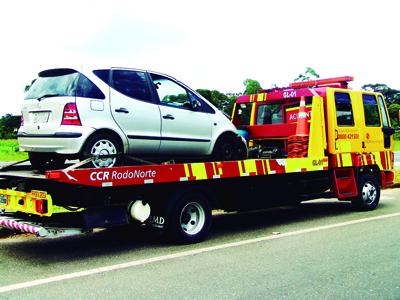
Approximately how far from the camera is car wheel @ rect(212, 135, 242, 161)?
25.3 feet

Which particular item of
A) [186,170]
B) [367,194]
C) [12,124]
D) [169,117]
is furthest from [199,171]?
[367,194]

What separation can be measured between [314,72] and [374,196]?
21.4 m

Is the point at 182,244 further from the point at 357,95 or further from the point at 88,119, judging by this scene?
the point at 357,95

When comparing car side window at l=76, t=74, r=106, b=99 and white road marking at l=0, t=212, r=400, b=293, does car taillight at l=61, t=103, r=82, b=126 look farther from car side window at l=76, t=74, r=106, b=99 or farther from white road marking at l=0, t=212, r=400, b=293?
white road marking at l=0, t=212, r=400, b=293

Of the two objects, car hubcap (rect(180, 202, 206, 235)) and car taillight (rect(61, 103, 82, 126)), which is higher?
car taillight (rect(61, 103, 82, 126))

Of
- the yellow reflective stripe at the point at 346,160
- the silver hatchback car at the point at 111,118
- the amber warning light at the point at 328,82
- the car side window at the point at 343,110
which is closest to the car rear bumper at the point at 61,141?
the silver hatchback car at the point at 111,118

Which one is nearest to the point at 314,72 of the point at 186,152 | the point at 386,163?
the point at 386,163

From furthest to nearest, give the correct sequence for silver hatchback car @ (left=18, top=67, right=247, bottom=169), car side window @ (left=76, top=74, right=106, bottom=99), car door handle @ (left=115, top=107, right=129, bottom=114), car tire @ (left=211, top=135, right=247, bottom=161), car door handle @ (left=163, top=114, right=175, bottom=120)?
car tire @ (left=211, top=135, right=247, bottom=161), car door handle @ (left=163, top=114, right=175, bottom=120), car door handle @ (left=115, top=107, right=129, bottom=114), car side window @ (left=76, top=74, right=106, bottom=99), silver hatchback car @ (left=18, top=67, right=247, bottom=169)

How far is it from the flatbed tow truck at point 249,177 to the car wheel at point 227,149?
40cm

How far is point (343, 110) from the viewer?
9.34 m

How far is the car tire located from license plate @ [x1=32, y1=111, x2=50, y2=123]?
104 inches

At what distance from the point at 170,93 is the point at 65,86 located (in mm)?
1616

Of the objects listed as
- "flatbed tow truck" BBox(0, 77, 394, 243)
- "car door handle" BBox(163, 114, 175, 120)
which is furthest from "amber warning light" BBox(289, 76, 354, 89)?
"car door handle" BBox(163, 114, 175, 120)

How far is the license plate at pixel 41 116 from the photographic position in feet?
20.4
